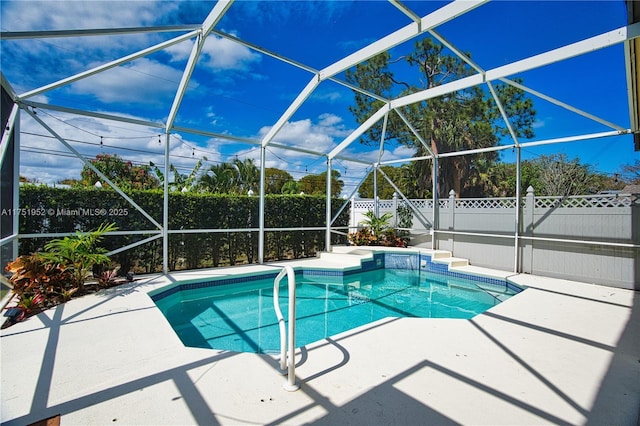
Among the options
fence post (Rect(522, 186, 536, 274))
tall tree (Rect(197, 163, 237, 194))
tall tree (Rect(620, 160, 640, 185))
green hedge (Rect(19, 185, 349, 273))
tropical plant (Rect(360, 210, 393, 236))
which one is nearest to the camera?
green hedge (Rect(19, 185, 349, 273))

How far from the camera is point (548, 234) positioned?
24.0 ft

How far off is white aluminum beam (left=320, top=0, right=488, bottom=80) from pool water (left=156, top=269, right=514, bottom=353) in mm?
4399

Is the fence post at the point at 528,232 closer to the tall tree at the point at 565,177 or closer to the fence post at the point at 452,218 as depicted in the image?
the fence post at the point at 452,218

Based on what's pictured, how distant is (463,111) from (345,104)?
489 centimetres

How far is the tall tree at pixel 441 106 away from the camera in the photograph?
12.8 m

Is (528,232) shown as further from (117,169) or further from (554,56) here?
(117,169)

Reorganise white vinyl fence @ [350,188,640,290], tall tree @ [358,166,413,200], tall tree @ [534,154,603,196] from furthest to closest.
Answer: tall tree @ [358,166,413,200] → tall tree @ [534,154,603,196] → white vinyl fence @ [350,188,640,290]

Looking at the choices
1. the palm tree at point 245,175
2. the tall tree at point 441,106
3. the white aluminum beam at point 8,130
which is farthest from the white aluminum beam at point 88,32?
the palm tree at point 245,175

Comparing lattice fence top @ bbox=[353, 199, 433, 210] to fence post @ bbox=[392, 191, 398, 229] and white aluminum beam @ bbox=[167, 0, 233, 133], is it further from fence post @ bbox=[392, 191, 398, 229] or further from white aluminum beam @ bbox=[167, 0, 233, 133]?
white aluminum beam @ bbox=[167, 0, 233, 133]

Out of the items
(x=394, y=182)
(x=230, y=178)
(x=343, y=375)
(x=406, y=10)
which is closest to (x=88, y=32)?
(x=406, y=10)

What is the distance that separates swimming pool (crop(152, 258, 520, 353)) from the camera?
444cm

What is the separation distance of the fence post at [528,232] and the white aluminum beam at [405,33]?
5.37 m

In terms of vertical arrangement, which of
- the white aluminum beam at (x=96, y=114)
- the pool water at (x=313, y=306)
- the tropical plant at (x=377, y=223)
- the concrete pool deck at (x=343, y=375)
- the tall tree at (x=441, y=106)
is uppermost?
the tall tree at (x=441, y=106)

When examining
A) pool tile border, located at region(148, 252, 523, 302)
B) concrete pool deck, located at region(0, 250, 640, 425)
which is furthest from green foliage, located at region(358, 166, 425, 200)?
concrete pool deck, located at region(0, 250, 640, 425)
